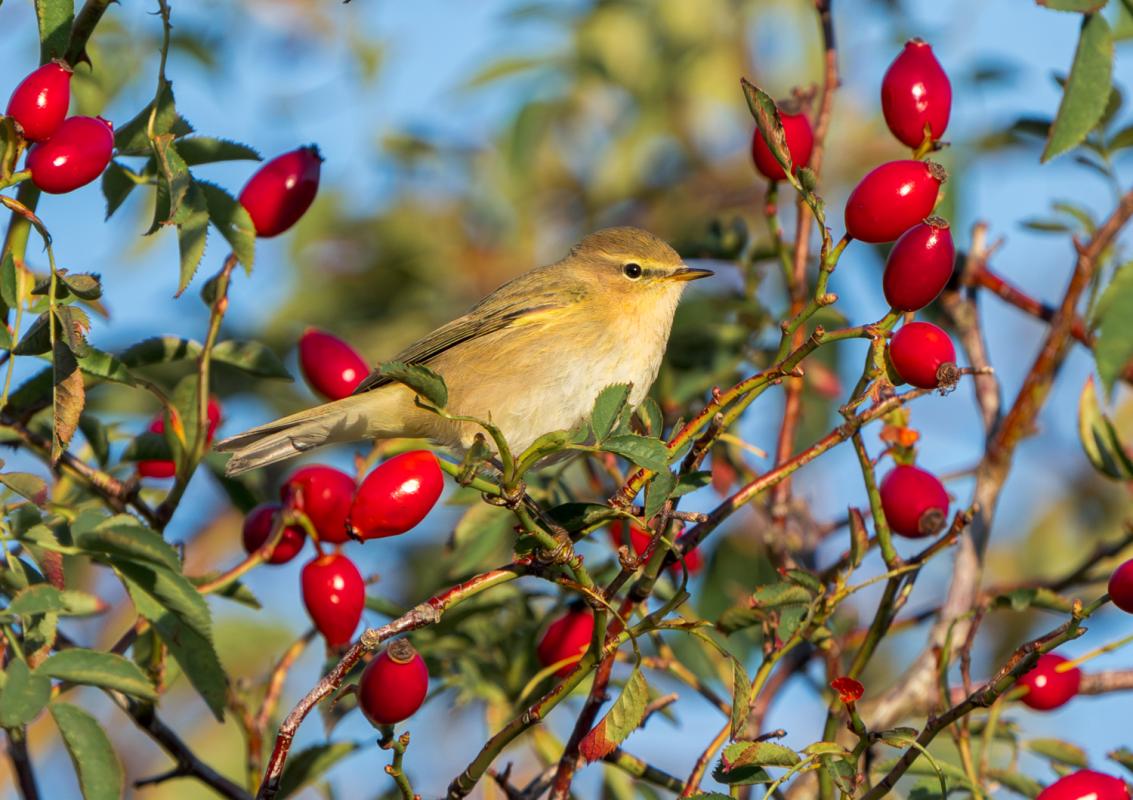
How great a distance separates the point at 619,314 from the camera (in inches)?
154

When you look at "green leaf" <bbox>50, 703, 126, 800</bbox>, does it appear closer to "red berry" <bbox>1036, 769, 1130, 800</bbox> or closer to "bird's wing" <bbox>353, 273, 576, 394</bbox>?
"red berry" <bbox>1036, 769, 1130, 800</bbox>

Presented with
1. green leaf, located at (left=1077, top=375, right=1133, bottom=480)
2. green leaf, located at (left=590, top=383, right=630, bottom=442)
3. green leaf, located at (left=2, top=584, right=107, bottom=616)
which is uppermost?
green leaf, located at (left=1077, top=375, right=1133, bottom=480)

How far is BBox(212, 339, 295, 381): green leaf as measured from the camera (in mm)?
2887

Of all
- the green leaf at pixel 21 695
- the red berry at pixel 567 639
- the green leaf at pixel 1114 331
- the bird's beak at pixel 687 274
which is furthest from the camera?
the bird's beak at pixel 687 274

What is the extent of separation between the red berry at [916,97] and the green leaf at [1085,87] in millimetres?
320

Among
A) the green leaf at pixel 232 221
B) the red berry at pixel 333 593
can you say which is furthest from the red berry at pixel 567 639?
the green leaf at pixel 232 221

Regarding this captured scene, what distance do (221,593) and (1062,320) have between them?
216 cm

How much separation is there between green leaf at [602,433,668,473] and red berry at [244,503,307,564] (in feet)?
3.55

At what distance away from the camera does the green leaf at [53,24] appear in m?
2.31

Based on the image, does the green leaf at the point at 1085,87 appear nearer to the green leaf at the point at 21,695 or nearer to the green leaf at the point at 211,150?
the green leaf at the point at 211,150

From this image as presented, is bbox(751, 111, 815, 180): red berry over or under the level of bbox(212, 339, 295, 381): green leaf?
over

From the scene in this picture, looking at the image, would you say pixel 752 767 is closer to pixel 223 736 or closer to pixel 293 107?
pixel 223 736

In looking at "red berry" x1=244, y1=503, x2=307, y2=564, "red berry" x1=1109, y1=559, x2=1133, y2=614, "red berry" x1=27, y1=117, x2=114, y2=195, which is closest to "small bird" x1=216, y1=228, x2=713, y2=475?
"red berry" x1=244, y1=503, x2=307, y2=564

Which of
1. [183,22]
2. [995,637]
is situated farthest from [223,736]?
[995,637]
